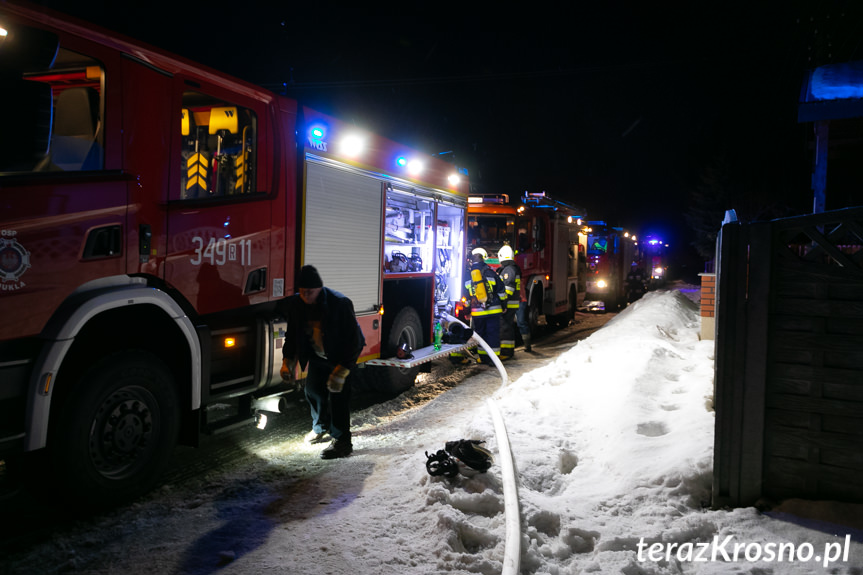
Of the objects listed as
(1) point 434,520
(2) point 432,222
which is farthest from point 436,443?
(2) point 432,222

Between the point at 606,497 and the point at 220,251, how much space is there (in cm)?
321

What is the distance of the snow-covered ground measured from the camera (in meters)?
3.03

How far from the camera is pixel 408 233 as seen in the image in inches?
316

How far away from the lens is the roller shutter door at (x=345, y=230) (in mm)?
5559

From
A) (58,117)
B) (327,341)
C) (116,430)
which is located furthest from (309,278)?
(58,117)

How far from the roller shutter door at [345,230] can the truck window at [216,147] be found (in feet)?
2.18

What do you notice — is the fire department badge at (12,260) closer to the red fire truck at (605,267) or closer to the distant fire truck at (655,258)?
the red fire truck at (605,267)

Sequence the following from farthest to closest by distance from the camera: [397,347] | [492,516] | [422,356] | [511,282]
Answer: [511,282]
[422,356]
[397,347]
[492,516]

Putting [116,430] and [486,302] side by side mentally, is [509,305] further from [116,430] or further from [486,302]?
[116,430]

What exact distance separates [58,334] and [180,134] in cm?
165

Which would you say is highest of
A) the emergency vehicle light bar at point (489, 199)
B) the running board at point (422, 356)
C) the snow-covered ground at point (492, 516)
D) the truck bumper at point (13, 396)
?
the emergency vehicle light bar at point (489, 199)

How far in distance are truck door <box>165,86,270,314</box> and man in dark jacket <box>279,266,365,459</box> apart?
37cm

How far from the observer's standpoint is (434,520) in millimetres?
3449

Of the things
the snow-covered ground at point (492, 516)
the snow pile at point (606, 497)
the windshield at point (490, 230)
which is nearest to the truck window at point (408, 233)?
the snow pile at point (606, 497)
